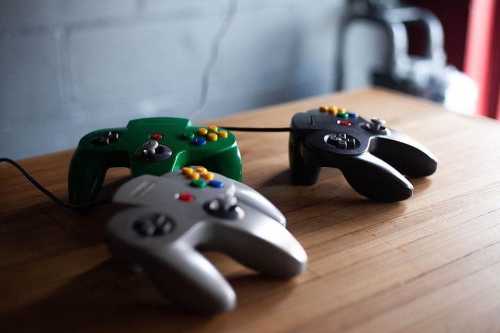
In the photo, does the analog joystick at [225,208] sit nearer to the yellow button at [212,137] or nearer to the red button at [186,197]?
the red button at [186,197]

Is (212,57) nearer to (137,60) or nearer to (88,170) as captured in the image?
(137,60)

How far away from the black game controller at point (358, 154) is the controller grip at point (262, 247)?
157 millimetres

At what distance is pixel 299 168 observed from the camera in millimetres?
705

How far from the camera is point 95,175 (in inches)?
25.2

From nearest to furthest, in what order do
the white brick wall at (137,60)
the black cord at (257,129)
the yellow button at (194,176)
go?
the yellow button at (194,176)
the black cord at (257,129)
the white brick wall at (137,60)

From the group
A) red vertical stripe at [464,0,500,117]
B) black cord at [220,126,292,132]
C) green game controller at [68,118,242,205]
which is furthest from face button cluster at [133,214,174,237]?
red vertical stripe at [464,0,500,117]

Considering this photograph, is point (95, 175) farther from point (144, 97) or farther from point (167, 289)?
point (144, 97)

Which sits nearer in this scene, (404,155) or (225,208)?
(225,208)

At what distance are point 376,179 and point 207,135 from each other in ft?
0.61

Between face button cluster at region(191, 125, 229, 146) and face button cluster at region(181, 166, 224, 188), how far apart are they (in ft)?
0.25

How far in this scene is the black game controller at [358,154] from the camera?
0.65 metres

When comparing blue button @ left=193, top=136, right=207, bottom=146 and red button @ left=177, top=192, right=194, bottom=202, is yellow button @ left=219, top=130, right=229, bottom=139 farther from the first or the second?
red button @ left=177, top=192, right=194, bottom=202

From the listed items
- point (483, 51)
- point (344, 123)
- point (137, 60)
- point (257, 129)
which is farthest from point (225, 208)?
point (483, 51)

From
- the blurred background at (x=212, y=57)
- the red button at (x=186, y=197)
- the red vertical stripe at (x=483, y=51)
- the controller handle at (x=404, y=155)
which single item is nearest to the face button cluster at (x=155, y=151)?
the red button at (x=186, y=197)
